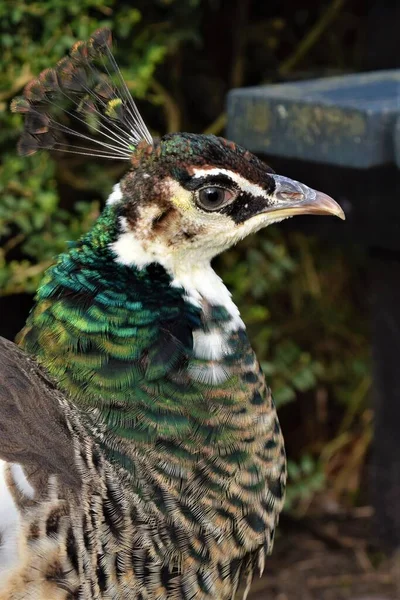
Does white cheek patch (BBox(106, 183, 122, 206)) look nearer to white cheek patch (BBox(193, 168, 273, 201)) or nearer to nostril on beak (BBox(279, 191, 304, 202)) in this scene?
white cheek patch (BBox(193, 168, 273, 201))

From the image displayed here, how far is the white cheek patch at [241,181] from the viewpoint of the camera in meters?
1.50

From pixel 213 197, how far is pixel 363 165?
515 mm

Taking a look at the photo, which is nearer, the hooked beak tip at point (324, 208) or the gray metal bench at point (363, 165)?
the hooked beak tip at point (324, 208)

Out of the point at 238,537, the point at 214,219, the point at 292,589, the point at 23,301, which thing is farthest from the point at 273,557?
the point at 214,219

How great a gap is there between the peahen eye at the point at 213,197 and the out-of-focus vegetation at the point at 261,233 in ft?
2.58

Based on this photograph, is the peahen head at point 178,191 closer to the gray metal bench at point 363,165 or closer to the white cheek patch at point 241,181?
the white cheek patch at point 241,181

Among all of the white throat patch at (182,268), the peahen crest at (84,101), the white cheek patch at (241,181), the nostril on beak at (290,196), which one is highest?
the peahen crest at (84,101)

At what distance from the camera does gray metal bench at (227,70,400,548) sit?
194cm

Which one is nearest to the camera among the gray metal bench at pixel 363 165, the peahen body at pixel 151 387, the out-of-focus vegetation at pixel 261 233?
the peahen body at pixel 151 387

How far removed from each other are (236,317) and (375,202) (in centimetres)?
77

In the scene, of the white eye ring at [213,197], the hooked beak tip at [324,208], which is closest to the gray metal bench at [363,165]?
the hooked beak tip at [324,208]

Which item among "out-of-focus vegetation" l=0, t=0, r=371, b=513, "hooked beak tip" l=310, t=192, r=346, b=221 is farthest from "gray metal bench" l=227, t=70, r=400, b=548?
"hooked beak tip" l=310, t=192, r=346, b=221

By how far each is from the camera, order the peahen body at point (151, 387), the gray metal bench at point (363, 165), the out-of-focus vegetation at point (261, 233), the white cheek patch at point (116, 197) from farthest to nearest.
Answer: the out-of-focus vegetation at point (261, 233), the gray metal bench at point (363, 165), the white cheek patch at point (116, 197), the peahen body at point (151, 387)

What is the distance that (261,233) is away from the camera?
3135 millimetres
